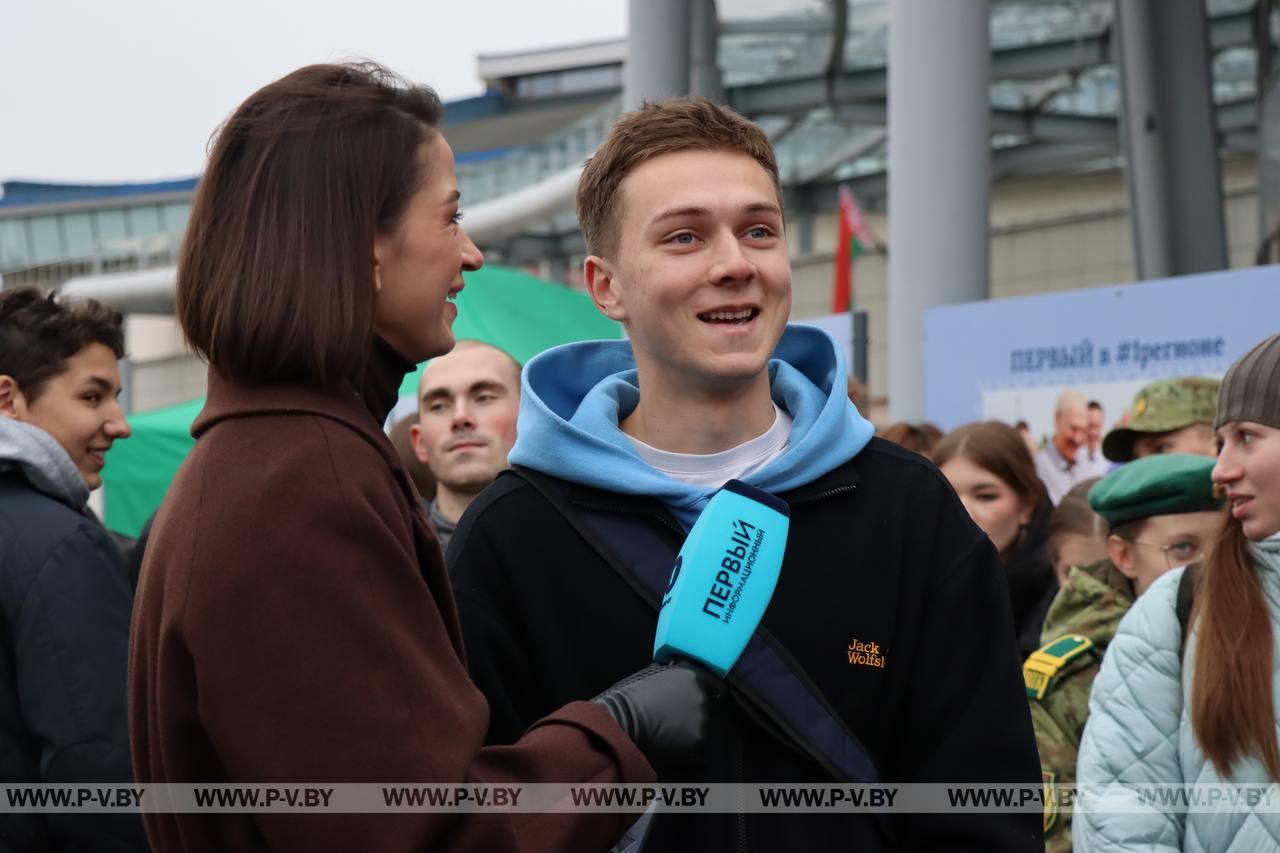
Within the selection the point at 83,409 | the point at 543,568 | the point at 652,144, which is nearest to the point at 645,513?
the point at 543,568

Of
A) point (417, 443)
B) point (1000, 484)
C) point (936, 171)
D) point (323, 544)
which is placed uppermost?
point (936, 171)

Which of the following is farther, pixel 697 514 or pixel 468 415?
pixel 468 415

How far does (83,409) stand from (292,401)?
2.54 meters

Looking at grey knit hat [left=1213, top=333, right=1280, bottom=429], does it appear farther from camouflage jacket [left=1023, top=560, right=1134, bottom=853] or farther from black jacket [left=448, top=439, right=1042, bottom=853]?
black jacket [left=448, top=439, right=1042, bottom=853]

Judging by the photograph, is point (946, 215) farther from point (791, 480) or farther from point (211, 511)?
point (211, 511)

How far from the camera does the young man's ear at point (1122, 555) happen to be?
170 inches

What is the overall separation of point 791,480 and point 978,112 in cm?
808

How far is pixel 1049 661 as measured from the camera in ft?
13.4

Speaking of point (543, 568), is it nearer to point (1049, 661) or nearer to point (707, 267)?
point (707, 267)

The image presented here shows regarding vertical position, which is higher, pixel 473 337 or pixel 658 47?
pixel 658 47

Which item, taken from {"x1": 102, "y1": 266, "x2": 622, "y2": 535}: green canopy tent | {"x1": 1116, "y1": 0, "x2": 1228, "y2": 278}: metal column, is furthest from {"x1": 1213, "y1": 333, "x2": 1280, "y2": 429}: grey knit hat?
{"x1": 1116, "y1": 0, "x2": 1228, "y2": 278}: metal column

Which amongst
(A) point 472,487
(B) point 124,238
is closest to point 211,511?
(A) point 472,487

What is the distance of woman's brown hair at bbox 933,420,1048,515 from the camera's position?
5219mm

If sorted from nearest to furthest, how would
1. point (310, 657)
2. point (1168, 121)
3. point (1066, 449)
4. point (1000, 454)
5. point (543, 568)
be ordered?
point (310, 657)
point (543, 568)
point (1000, 454)
point (1066, 449)
point (1168, 121)
